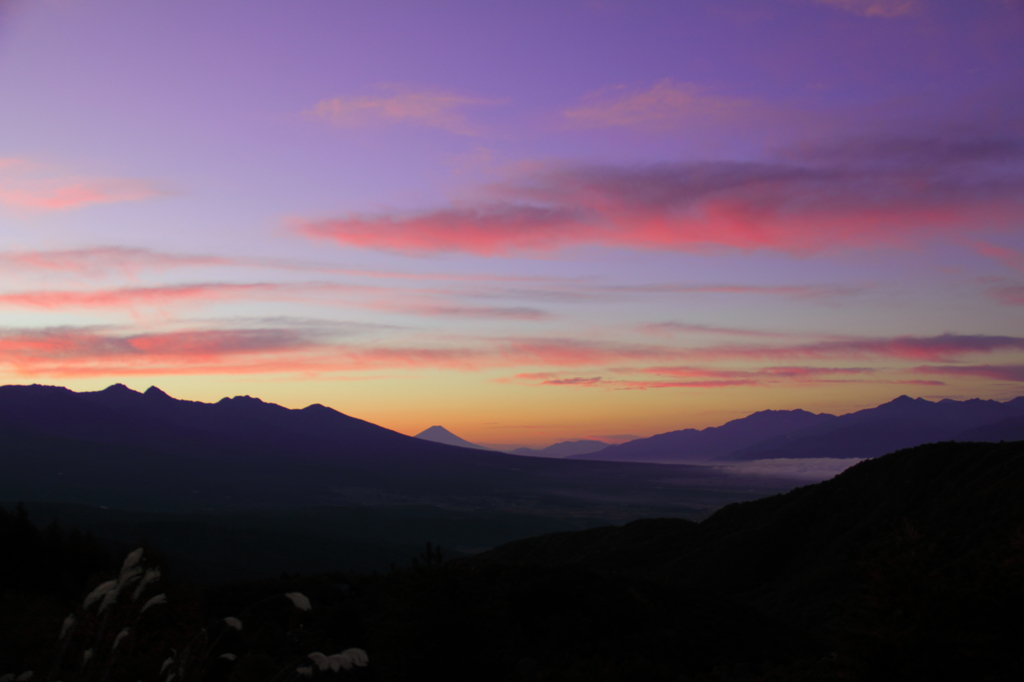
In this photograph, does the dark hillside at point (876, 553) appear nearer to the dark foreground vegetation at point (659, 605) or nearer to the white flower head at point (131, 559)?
the dark foreground vegetation at point (659, 605)

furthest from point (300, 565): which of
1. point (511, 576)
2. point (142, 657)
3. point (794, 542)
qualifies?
point (142, 657)

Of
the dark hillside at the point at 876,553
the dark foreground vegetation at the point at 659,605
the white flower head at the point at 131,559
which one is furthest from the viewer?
the dark foreground vegetation at the point at 659,605

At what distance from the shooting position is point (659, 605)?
38500 millimetres

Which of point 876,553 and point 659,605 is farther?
point 659,605

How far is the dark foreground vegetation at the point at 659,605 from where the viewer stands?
11.8 meters

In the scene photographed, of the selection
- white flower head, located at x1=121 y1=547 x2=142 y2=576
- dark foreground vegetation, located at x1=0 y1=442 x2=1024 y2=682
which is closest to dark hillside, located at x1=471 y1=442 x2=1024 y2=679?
dark foreground vegetation, located at x1=0 y1=442 x2=1024 y2=682

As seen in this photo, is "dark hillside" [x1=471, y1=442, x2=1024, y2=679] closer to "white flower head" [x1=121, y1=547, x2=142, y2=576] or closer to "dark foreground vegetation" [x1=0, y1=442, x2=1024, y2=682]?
"dark foreground vegetation" [x1=0, y1=442, x2=1024, y2=682]

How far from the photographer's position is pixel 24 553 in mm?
41188

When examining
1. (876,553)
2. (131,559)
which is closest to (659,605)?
(876,553)

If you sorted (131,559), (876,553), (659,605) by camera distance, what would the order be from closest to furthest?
(131,559), (876,553), (659,605)

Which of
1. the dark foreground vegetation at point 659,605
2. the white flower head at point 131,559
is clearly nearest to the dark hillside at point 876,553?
the dark foreground vegetation at point 659,605

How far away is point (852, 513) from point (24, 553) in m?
73.1

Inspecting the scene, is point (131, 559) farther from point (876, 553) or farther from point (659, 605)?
point (659, 605)

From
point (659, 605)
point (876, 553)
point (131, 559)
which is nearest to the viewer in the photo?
point (131, 559)
